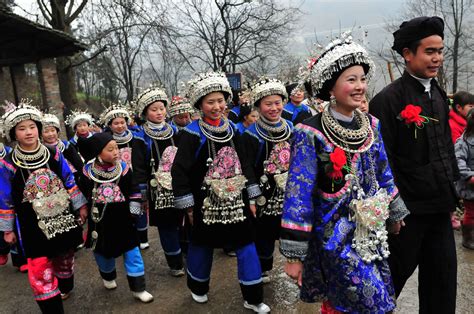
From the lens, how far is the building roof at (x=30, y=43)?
9.96m

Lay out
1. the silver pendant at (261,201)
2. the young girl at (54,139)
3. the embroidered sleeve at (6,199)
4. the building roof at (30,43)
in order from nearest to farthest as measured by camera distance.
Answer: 1. the embroidered sleeve at (6,199)
2. the silver pendant at (261,201)
3. the young girl at (54,139)
4. the building roof at (30,43)

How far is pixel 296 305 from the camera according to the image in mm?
3898

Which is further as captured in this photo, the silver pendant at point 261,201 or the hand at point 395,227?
the silver pendant at point 261,201

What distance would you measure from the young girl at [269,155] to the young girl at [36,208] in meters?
1.85

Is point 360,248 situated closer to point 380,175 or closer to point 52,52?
point 380,175

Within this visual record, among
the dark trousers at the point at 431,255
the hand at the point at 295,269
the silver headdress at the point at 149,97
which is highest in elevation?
the silver headdress at the point at 149,97

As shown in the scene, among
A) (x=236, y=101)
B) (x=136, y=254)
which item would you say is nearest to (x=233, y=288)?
(x=136, y=254)

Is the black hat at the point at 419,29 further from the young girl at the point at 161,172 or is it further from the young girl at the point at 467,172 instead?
the young girl at the point at 161,172

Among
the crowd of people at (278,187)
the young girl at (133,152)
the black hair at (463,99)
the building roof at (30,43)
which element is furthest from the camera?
the building roof at (30,43)

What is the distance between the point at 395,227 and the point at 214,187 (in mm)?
1555

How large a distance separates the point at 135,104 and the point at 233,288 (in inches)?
96.4

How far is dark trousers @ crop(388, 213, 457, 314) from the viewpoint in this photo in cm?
289

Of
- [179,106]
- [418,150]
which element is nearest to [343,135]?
[418,150]

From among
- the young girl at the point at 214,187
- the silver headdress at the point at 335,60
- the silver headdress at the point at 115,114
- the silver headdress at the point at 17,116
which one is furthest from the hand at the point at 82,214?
the silver headdress at the point at 335,60
